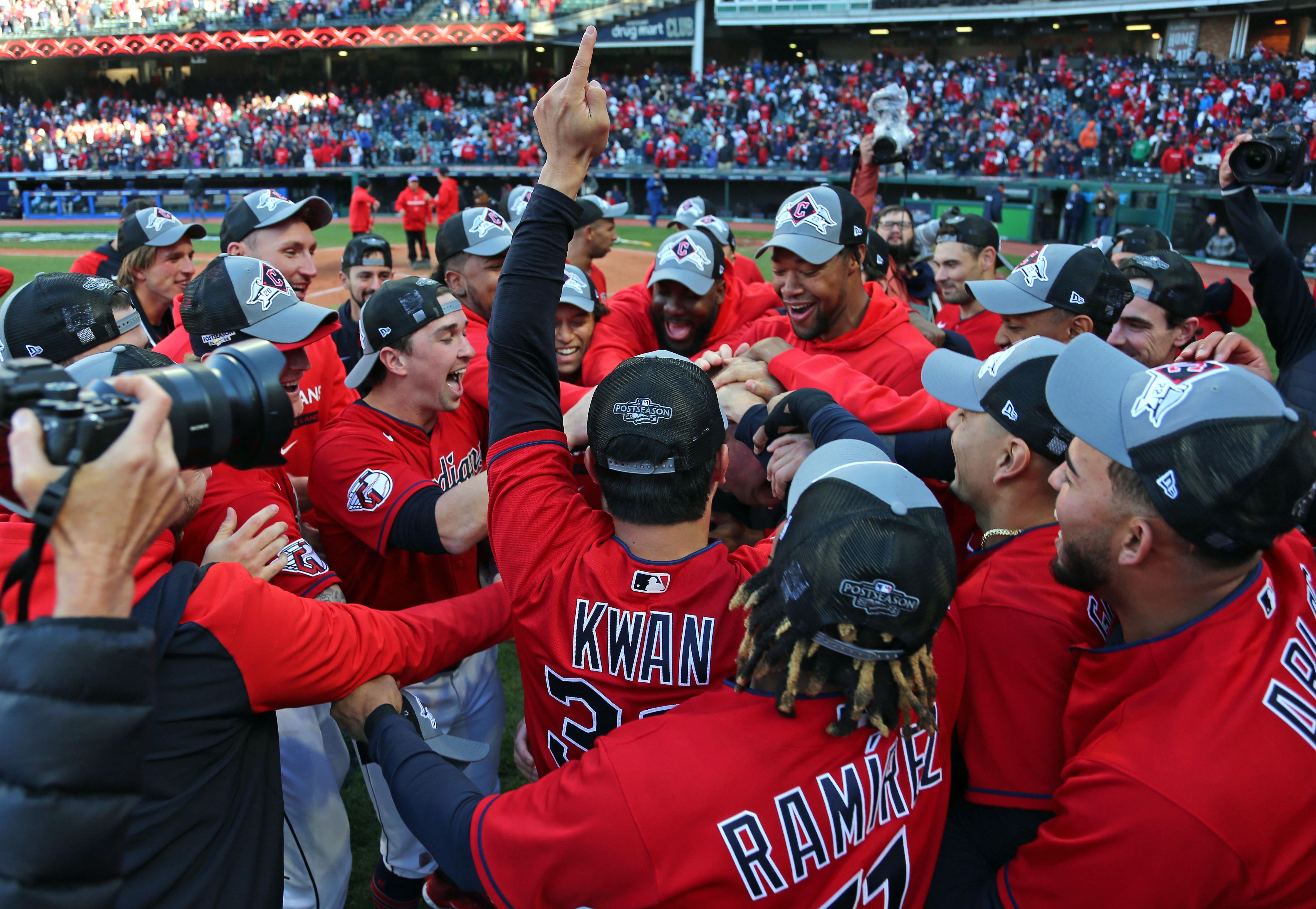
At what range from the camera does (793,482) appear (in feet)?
5.89

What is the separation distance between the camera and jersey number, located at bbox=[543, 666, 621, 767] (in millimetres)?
1872

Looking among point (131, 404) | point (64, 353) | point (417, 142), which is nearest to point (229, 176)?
point (417, 142)

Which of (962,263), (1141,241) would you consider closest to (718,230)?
(962,263)

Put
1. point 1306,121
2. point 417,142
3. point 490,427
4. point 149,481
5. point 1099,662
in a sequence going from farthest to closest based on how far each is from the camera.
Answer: point 417,142
point 1306,121
point 490,427
point 1099,662
point 149,481

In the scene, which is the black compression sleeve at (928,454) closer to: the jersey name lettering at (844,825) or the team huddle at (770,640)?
the team huddle at (770,640)

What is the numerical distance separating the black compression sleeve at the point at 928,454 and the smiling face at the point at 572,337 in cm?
201

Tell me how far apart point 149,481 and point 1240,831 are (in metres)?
1.86

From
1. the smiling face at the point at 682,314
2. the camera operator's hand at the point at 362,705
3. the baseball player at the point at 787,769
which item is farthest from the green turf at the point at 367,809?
the smiling face at the point at 682,314

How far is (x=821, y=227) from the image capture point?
11.6 ft

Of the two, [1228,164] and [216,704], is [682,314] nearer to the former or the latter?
[1228,164]

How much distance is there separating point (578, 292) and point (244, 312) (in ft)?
5.23

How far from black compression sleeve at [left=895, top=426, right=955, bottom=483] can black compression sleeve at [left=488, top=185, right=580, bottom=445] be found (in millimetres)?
1073

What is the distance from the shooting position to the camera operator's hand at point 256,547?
85.8 inches

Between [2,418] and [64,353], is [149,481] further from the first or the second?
[64,353]
